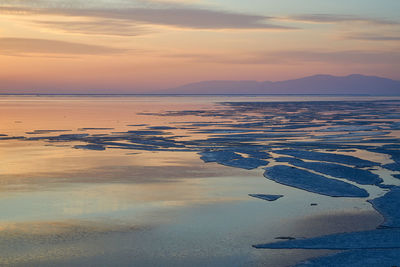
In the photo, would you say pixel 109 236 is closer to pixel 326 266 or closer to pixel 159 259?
pixel 159 259

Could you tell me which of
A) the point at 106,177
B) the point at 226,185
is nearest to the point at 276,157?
the point at 226,185

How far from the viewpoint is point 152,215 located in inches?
466

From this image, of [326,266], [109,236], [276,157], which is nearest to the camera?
[326,266]

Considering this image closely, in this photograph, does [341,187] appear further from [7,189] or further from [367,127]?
[367,127]

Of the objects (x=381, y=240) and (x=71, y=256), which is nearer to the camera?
(x=71, y=256)

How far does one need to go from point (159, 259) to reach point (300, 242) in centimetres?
276

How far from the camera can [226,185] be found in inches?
604

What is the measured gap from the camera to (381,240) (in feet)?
32.0

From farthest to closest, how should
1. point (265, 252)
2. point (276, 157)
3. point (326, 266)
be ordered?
1. point (276, 157)
2. point (265, 252)
3. point (326, 266)

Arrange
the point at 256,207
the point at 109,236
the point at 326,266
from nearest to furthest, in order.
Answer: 1. the point at 326,266
2. the point at 109,236
3. the point at 256,207

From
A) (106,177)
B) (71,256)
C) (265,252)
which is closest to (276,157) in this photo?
(106,177)

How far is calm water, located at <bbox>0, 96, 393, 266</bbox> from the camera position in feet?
29.9

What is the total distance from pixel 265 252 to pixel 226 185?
614 centimetres

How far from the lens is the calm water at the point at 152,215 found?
9.11 meters
